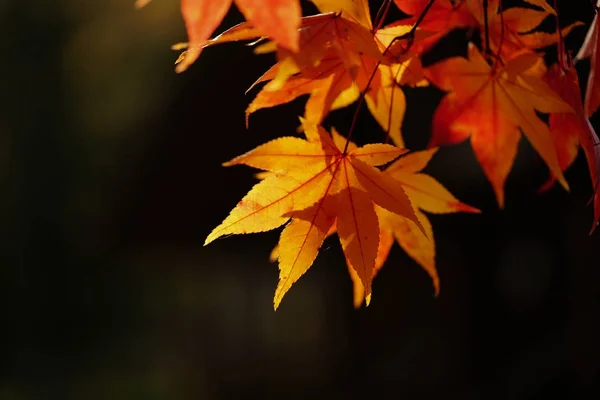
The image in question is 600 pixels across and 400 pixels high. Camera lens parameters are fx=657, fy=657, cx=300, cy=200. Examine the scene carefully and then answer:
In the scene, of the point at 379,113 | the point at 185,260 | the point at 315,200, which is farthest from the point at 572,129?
the point at 185,260

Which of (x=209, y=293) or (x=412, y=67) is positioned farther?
(x=209, y=293)

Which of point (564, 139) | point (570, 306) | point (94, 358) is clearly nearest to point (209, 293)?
point (94, 358)

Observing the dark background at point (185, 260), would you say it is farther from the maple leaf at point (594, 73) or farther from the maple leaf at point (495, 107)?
the maple leaf at point (594, 73)

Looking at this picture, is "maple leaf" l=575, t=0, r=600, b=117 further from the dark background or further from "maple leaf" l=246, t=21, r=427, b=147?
the dark background

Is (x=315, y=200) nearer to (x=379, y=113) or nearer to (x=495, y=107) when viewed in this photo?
(x=379, y=113)

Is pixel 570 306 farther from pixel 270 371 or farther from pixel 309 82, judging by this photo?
pixel 309 82

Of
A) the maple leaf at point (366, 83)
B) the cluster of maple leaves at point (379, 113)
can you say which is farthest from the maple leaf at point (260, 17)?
the maple leaf at point (366, 83)
